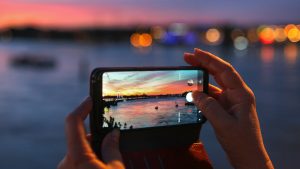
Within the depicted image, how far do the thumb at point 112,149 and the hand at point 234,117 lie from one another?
33 centimetres

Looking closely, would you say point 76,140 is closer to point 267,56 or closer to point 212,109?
point 212,109

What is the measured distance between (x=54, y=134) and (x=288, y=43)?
12802cm

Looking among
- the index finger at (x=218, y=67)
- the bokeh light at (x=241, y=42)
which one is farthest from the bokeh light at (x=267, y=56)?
the index finger at (x=218, y=67)

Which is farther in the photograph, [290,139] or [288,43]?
[288,43]

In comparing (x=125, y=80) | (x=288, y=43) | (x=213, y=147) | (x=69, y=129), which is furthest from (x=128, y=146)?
(x=288, y=43)

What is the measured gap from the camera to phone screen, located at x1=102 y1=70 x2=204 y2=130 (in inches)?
52.1

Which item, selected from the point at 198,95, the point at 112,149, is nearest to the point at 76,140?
the point at 112,149

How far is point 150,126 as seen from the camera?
1.37 m

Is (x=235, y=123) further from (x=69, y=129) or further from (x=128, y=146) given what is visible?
(x=69, y=129)

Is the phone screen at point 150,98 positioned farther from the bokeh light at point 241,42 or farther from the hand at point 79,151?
the bokeh light at point 241,42

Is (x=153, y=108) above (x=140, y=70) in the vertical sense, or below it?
below

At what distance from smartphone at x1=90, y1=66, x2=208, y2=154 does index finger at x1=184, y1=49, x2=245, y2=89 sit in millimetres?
33

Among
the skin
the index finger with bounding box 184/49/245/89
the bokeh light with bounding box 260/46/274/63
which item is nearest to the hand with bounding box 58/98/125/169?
the skin

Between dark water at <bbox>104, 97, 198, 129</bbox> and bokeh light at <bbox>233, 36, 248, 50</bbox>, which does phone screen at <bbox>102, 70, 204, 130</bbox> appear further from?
bokeh light at <bbox>233, 36, 248, 50</bbox>
